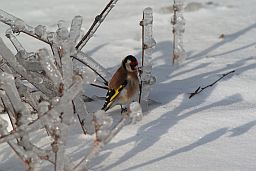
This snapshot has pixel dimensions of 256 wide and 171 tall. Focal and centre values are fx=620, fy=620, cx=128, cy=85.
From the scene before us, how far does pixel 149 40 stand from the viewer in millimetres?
2965

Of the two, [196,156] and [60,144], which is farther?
[196,156]

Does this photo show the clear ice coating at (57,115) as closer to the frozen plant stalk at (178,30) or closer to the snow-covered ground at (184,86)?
the snow-covered ground at (184,86)

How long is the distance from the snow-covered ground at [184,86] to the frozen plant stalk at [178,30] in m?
0.06

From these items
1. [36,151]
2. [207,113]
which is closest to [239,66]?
[207,113]

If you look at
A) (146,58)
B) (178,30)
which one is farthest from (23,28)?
(178,30)

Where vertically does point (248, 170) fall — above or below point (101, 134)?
below

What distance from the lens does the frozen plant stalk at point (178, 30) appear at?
3.61m

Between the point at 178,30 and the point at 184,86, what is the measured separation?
490mm

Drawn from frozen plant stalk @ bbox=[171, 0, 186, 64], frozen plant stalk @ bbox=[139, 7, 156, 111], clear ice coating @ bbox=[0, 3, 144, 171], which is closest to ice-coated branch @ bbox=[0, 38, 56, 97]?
clear ice coating @ bbox=[0, 3, 144, 171]

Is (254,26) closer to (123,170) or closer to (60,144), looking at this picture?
(123,170)

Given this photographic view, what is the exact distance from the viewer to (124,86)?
2822 millimetres

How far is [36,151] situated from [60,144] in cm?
18

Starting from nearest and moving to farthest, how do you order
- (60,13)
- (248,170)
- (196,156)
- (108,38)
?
(248,170), (196,156), (108,38), (60,13)

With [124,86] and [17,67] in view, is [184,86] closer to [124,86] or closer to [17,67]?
[124,86]
